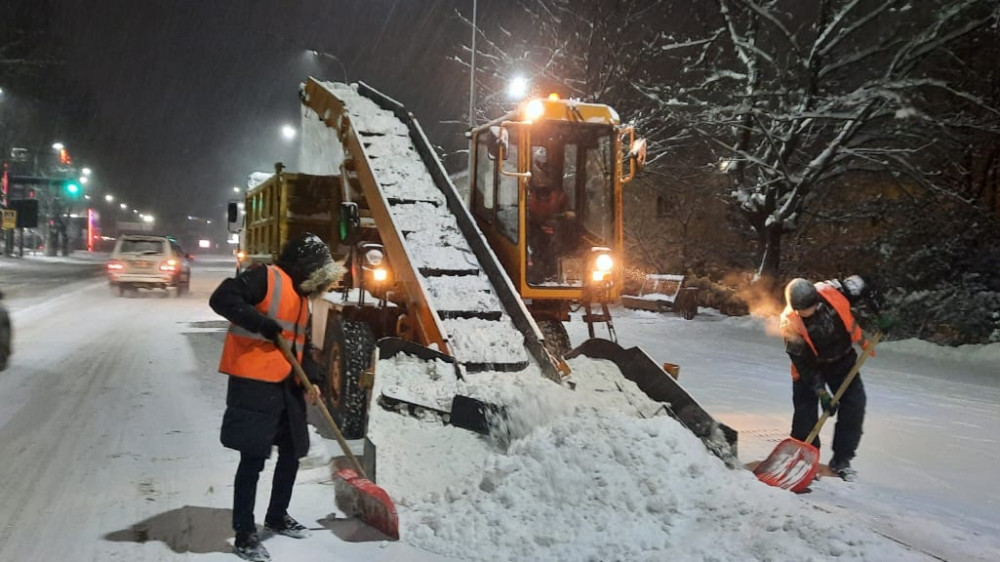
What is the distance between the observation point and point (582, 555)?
3.81 m

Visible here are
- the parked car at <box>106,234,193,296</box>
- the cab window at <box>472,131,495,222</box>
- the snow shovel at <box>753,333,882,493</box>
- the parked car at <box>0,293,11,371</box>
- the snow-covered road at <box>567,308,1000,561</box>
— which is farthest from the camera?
the parked car at <box>106,234,193,296</box>

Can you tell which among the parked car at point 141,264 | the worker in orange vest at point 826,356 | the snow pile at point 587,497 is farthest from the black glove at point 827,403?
the parked car at point 141,264

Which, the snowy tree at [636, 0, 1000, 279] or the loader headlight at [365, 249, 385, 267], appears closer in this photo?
the loader headlight at [365, 249, 385, 267]

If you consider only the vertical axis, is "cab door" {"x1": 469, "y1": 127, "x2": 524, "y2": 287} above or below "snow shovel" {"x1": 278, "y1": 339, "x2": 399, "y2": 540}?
above

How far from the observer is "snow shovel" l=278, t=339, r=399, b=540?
13.5 ft

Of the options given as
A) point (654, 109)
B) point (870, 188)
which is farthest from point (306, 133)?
point (870, 188)

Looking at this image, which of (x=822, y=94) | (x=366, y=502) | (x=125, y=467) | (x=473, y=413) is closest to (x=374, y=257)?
(x=473, y=413)

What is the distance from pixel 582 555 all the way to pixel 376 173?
488 centimetres

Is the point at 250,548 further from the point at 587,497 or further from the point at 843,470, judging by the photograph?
the point at 843,470

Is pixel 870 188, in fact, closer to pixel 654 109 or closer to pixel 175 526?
pixel 654 109

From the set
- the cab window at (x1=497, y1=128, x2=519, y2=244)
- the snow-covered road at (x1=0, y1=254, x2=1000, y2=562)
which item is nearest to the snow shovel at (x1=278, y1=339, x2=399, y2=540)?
the snow-covered road at (x1=0, y1=254, x2=1000, y2=562)

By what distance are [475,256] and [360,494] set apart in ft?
10.0

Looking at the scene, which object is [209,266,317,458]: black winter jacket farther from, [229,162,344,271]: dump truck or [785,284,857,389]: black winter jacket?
[229,162,344,271]: dump truck

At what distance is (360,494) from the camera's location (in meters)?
4.50
